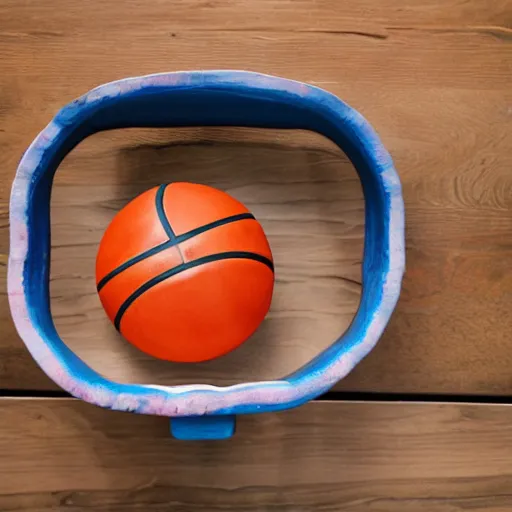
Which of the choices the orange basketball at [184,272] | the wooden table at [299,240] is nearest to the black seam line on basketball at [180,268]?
the orange basketball at [184,272]

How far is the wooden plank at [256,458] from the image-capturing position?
930mm

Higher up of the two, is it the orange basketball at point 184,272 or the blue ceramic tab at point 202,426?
the orange basketball at point 184,272

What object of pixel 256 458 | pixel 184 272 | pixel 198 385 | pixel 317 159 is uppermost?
pixel 317 159

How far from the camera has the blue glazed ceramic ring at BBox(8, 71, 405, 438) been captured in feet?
2.43

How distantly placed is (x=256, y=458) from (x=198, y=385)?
0.74ft

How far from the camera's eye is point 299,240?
91cm

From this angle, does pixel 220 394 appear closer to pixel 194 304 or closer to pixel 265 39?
pixel 194 304

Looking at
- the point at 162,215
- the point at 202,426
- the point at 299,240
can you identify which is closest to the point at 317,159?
the point at 299,240

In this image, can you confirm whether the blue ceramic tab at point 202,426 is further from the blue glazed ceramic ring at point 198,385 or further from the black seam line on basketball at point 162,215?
the black seam line on basketball at point 162,215

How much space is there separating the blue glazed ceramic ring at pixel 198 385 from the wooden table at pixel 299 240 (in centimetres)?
10

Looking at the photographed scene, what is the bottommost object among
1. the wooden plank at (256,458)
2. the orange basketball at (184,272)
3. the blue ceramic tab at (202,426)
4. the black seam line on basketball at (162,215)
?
the wooden plank at (256,458)

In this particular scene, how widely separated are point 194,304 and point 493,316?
1.44 feet

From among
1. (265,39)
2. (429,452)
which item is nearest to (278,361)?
(429,452)

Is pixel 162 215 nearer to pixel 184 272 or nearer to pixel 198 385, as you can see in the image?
pixel 184 272
